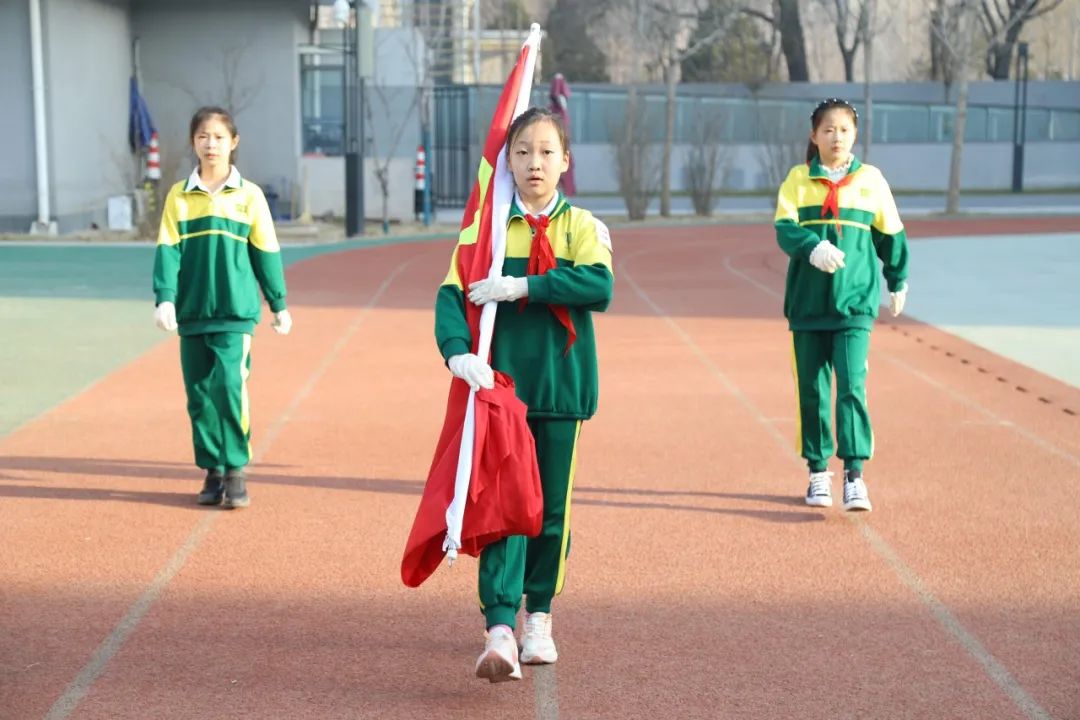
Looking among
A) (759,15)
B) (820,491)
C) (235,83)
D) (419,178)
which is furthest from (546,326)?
(759,15)

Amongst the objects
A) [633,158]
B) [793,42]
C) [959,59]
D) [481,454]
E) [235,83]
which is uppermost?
[793,42]

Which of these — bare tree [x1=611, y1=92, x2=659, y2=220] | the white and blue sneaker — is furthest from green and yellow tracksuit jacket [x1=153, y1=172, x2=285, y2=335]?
A: bare tree [x1=611, y1=92, x2=659, y2=220]

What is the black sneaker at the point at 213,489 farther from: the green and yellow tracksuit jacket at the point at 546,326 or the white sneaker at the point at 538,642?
the green and yellow tracksuit jacket at the point at 546,326

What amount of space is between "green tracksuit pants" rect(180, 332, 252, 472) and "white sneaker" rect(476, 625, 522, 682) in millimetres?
3042

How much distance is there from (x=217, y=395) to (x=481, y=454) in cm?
301

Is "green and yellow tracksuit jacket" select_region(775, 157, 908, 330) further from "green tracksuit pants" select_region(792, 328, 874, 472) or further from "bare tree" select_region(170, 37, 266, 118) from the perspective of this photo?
"bare tree" select_region(170, 37, 266, 118)

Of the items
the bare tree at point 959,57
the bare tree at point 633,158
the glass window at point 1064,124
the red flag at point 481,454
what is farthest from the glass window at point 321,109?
the red flag at point 481,454

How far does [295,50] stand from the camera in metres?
31.1

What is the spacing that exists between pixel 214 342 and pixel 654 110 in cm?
3854

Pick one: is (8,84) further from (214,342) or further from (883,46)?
(883,46)

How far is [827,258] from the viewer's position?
23.0 ft

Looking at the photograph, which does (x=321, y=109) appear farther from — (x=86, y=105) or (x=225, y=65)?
(x=86, y=105)

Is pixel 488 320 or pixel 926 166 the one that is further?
pixel 926 166

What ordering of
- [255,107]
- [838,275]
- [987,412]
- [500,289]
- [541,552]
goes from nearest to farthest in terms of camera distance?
[500,289]
[541,552]
[838,275]
[987,412]
[255,107]
